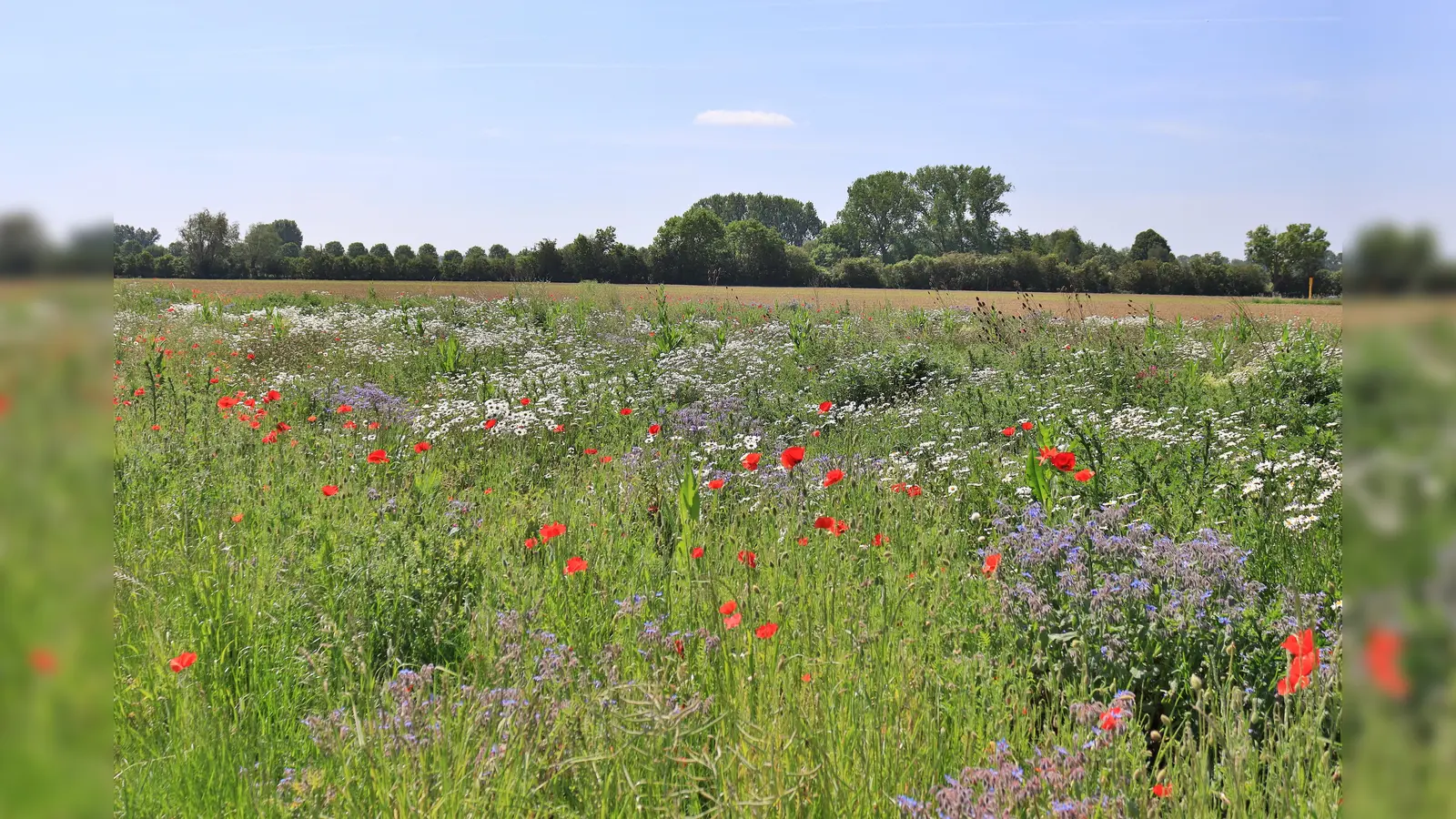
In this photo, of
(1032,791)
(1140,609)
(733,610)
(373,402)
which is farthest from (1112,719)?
(373,402)

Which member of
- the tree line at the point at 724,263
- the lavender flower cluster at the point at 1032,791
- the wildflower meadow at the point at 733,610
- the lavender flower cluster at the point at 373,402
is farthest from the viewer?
the tree line at the point at 724,263

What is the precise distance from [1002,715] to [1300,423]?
15.8 feet

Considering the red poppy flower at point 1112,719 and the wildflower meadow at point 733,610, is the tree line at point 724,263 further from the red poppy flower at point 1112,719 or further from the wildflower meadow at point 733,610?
the red poppy flower at point 1112,719

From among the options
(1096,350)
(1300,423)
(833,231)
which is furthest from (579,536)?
(833,231)

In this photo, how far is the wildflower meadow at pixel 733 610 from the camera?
6.71ft
